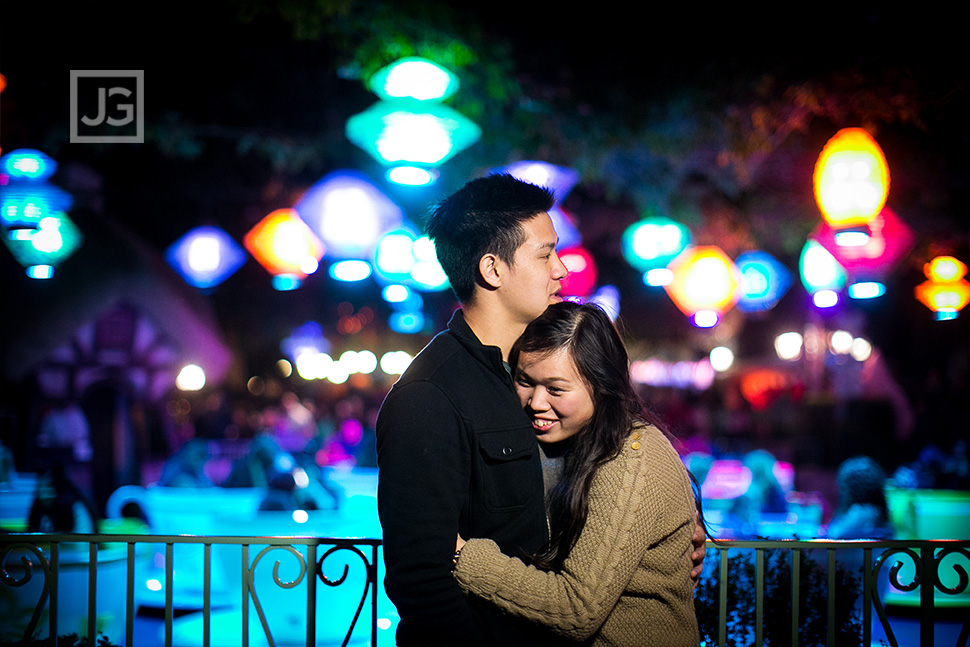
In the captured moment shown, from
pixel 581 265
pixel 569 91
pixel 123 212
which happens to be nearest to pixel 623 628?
pixel 569 91

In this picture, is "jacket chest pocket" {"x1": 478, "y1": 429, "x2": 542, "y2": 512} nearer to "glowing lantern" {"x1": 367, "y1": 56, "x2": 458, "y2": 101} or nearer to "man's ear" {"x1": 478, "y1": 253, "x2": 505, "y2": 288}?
"man's ear" {"x1": 478, "y1": 253, "x2": 505, "y2": 288}

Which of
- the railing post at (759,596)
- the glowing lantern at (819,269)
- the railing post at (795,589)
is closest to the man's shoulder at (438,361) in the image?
the railing post at (759,596)

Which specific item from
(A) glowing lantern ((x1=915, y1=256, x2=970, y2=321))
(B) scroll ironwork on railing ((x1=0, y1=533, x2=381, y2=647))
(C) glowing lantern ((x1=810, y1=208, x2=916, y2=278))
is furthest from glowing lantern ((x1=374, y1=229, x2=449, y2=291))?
(A) glowing lantern ((x1=915, y1=256, x2=970, y2=321))

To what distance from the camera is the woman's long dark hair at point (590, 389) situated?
2.22 metres

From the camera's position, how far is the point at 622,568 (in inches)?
80.5

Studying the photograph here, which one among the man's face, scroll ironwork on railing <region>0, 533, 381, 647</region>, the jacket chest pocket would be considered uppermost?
the man's face

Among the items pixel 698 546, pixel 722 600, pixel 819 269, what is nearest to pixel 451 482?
pixel 698 546

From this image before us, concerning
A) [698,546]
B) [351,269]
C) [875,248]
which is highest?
[351,269]

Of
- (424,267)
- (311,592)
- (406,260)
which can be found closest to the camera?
(311,592)

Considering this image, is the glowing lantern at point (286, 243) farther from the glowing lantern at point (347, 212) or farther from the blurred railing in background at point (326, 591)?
the blurred railing in background at point (326, 591)

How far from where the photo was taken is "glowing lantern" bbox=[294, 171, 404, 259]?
6.13m

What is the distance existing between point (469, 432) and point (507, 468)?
0.18 metres

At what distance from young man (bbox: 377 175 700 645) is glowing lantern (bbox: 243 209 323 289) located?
4898 millimetres

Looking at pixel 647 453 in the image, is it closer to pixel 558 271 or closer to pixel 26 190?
pixel 558 271
